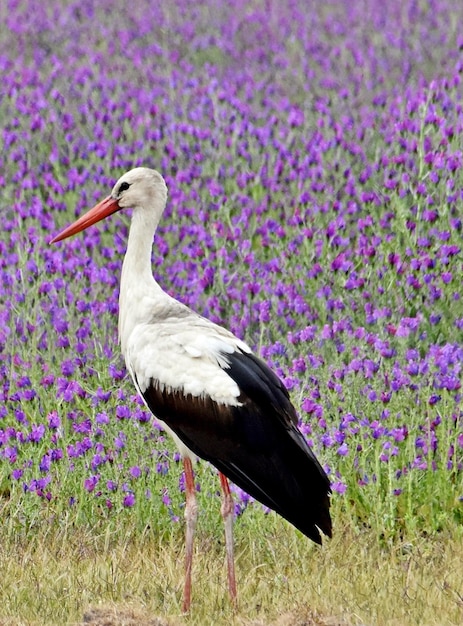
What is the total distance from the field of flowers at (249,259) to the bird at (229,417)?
2.05 ft

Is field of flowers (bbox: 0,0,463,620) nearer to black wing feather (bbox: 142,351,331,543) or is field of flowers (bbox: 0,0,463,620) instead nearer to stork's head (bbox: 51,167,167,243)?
black wing feather (bbox: 142,351,331,543)

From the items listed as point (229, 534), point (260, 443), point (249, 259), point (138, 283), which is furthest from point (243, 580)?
point (249, 259)

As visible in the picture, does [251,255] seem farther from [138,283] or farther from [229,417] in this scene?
[229,417]

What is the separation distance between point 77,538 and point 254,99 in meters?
5.40

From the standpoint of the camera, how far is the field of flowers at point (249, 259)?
5.26 metres

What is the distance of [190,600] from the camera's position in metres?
4.50

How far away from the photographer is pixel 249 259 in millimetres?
6762

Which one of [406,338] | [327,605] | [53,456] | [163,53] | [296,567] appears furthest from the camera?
[163,53]

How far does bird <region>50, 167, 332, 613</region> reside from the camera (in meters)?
4.40

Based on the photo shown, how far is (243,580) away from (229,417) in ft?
2.12

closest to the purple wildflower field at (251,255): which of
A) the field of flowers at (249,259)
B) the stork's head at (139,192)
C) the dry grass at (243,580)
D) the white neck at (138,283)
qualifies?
the field of flowers at (249,259)

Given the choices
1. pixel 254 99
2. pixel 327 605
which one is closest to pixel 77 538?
pixel 327 605

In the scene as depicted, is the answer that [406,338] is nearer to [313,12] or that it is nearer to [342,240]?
[342,240]

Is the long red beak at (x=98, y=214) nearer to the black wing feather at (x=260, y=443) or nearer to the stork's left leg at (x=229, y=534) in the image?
the black wing feather at (x=260, y=443)
